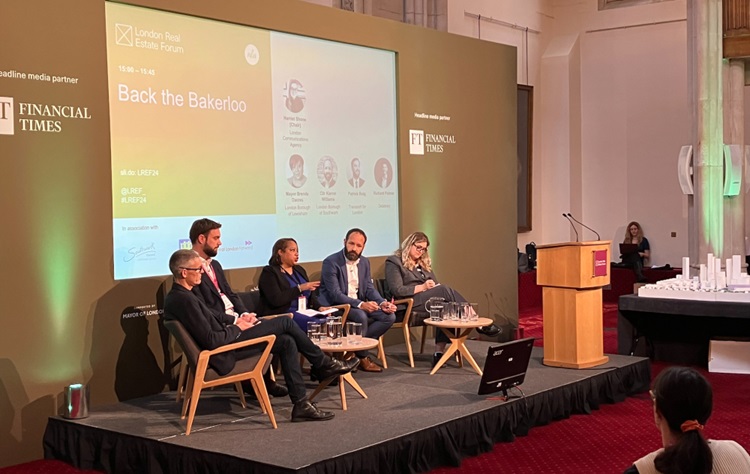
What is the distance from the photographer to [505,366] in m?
6.07

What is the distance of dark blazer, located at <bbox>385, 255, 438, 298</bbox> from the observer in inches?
304

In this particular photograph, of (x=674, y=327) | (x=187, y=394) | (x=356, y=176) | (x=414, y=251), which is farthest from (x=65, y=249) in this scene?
(x=674, y=327)

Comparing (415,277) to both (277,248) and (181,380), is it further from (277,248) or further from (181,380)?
(181,380)

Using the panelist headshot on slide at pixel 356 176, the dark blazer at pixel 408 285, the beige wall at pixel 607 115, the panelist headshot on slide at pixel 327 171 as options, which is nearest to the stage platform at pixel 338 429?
the dark blazer at pixel 408 285

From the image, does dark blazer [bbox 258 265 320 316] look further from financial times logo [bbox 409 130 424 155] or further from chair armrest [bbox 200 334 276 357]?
financial times logo [bbox 409 130 424 155]

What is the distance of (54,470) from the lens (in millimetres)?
5469

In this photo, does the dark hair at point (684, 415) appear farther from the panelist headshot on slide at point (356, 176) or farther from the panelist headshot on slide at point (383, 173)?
Answer: the panelist headshot on slide at point (383, 173)

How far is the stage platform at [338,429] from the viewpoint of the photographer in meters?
4.92

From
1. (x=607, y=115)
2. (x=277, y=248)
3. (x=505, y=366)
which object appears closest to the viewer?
(x=505, y=366)

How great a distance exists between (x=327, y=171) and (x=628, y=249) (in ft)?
24.7

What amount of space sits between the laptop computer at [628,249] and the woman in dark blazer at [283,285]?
8.35 meters

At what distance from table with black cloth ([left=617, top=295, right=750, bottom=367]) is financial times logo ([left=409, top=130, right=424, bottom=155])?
91.4 inches

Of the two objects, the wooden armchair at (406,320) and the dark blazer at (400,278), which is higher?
the dark blazer at (400,278)

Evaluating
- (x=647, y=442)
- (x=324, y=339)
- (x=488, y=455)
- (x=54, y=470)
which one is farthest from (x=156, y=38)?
(x=647, y=442)
